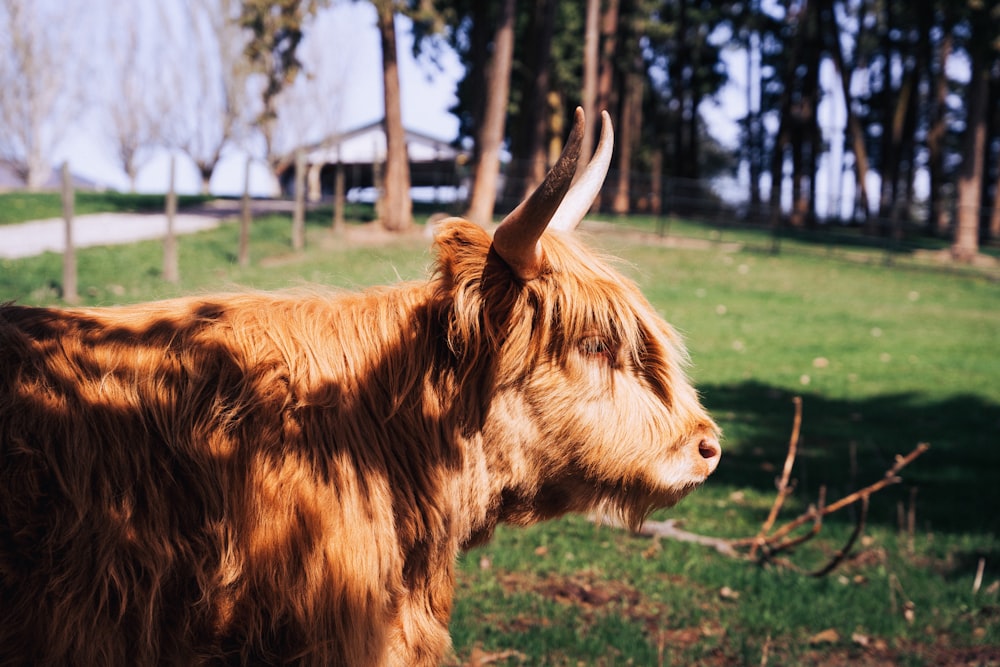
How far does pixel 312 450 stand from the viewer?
2.22 m

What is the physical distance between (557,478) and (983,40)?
28.3 m

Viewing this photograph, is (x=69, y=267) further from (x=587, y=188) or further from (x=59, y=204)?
(x=59, y=204)

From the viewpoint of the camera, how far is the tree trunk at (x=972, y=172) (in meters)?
26.4

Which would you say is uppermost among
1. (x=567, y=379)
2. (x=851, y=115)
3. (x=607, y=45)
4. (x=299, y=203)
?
(x=607, y=45)

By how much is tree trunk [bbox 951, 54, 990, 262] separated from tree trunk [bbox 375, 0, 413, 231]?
59.0 ft

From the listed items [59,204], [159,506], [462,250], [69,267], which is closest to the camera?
[159,506]

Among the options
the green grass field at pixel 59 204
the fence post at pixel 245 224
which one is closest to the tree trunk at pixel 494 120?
the fence post at pixel 245 224

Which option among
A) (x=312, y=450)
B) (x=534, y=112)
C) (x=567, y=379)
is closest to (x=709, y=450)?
(x=567, y=379)

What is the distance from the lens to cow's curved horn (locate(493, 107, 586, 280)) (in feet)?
6.59

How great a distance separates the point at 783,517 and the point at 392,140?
722 inches

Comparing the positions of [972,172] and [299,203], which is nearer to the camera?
[299,203]

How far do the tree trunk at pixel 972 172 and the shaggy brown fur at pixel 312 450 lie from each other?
94.2 ft

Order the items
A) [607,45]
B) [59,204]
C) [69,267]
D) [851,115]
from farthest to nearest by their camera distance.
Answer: [851,115]
[607,45]
[59,204]
[69,267]

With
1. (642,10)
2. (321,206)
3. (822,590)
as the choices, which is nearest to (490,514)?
(822,590)
